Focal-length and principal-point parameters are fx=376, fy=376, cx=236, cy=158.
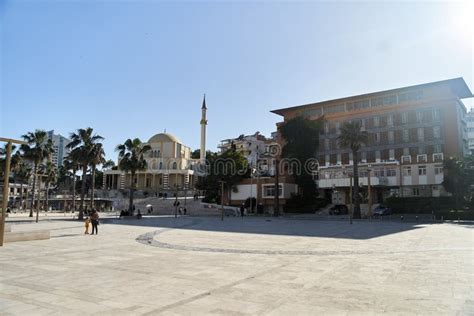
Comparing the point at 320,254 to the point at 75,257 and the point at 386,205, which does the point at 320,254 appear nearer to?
→ the point at 75,257

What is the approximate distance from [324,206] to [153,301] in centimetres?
5587

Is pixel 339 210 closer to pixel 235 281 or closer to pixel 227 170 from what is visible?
pixel 227 170

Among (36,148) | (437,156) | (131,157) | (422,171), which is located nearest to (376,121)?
(437,156)

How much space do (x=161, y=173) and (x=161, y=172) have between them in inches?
23.4

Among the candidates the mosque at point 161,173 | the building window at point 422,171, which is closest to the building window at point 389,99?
the building window at point 422,171

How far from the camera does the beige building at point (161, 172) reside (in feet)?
354

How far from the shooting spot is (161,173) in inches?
4247

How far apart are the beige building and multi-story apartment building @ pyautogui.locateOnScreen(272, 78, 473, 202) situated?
170ft

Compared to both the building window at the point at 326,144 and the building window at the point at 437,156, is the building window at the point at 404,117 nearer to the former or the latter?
the building window at the point at 437,156

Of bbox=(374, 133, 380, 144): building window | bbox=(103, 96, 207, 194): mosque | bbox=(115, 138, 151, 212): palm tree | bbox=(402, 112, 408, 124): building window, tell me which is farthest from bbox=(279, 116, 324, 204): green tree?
bbox=(103, 96, 207, 194): mosque

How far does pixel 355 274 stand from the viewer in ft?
33.3

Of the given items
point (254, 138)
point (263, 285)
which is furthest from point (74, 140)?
point (254, 138)

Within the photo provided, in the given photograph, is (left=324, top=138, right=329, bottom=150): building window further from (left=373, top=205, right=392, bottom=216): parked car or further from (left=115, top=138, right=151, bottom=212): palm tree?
(left=115, top=138, right=151, bottom=212): palm tree

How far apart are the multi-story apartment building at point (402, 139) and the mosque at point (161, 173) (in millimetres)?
51692
